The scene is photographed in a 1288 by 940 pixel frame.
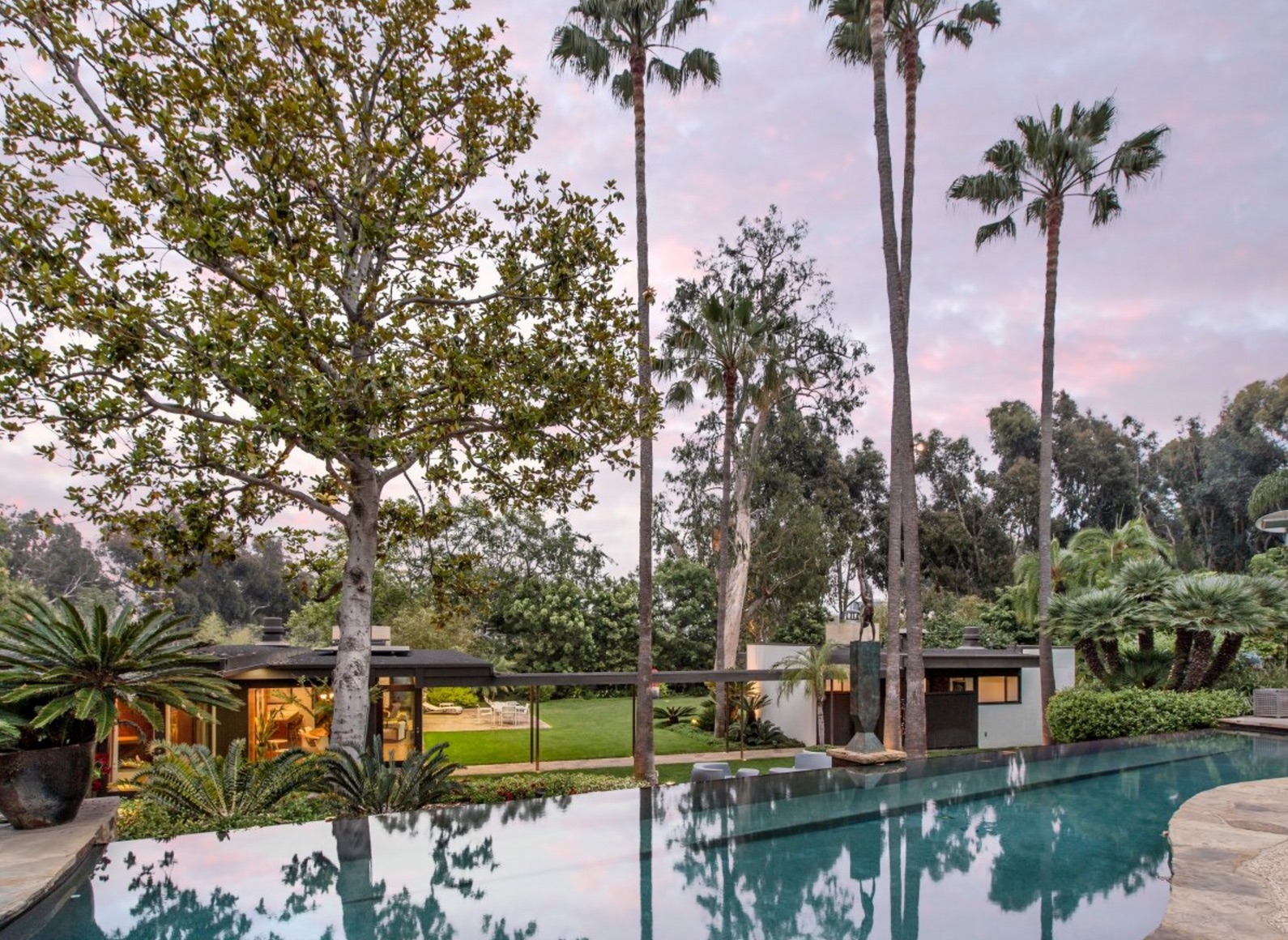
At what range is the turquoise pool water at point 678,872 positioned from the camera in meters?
5.62

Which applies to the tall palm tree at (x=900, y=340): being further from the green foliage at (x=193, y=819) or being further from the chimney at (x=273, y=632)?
the chimney at (x=273, y=632)

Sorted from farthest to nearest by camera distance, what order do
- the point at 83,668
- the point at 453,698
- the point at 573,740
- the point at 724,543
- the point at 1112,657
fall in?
the point at 453,698
the point at 724,543
the point at 573,740
the point at 1112,657
the point at 83,668

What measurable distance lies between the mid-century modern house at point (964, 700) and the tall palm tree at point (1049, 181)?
3.37 metres

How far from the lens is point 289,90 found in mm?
9711

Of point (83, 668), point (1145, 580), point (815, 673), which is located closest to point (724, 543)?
point (815, 673)

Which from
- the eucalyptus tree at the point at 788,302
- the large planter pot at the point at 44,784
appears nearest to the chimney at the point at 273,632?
the large planter pot at the point at 44,784

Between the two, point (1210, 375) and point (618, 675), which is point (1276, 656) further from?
point (1210, 375)

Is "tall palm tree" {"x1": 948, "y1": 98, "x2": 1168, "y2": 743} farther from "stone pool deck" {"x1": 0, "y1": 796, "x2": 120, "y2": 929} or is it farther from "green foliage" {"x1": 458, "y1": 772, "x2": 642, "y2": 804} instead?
"stone pool deck" {"x1": 0, "y1": 796, "x2": 120, "y2": 929}

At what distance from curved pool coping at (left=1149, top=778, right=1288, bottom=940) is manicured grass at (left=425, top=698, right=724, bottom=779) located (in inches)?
453

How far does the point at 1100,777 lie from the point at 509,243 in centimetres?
1047

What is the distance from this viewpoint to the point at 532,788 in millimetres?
11539

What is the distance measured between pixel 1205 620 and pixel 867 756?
24.7 feet

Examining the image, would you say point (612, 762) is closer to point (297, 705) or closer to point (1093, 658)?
point (297, 705)

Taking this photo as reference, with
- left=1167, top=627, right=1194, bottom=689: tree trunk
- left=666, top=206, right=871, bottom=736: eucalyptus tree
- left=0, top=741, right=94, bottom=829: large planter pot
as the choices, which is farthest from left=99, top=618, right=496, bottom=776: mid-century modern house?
left=666, top=206, right=871, bottom=736: eucalyptus tree
